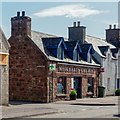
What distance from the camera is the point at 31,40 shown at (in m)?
34.3

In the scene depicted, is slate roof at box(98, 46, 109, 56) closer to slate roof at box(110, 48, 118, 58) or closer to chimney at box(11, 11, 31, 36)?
slate roof at box(110, 48, 118, 58)

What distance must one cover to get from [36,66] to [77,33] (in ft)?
45.3

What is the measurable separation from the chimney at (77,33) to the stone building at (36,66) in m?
8.85

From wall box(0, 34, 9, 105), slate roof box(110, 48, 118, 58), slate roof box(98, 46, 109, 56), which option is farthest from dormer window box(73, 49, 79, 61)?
wall box(0, 34, 9, 105)

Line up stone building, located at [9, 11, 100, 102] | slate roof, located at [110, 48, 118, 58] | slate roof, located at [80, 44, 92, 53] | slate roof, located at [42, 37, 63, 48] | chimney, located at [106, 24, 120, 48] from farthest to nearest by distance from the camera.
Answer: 1. chimney, located at [106, 24, 120, 48]
2. slate roof, located at [110, 48, 118, 58]
3. slate roof, located at [80, 44, 92, 53]
4. slate roof, located at [42, 37, 63, 48]
5. stone building, located at [9, 11, 100, 102]

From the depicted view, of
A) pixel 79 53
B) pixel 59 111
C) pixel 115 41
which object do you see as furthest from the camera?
pixel 115 41

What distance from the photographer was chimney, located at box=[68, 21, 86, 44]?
46.6m

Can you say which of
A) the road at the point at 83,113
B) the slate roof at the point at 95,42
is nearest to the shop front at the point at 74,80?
the slate roof at the point at 95,42

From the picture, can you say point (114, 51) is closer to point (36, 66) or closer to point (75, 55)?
point (75, 55)

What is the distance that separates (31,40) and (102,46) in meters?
14.7

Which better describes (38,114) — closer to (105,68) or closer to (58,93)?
(58,93)

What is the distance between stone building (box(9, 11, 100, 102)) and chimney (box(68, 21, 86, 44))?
349 inches

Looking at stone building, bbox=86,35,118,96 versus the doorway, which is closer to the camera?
the doorway

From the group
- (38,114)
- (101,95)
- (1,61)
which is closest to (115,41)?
(101,95)
